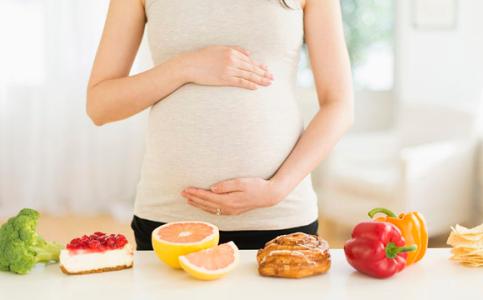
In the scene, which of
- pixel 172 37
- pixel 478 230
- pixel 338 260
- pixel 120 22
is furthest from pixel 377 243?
pixel 120 22

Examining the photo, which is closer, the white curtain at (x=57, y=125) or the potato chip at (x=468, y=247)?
the potato chip at (x=468, y=247)

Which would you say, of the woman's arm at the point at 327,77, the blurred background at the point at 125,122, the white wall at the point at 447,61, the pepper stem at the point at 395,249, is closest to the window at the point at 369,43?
the blurred background at the point at 125,122

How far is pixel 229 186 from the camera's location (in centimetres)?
150

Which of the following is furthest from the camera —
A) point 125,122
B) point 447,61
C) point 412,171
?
point 125,122

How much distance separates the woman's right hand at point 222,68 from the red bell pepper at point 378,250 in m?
0.44

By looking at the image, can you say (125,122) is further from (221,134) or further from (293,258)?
(293,258)

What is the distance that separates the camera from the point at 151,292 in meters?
1.16

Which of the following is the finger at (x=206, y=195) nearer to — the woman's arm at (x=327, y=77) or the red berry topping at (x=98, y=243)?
the woman's arm at (x=327, y=77)

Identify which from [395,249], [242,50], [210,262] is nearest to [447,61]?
[242,50]

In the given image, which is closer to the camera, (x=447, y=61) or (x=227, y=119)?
(x=227, y=119)

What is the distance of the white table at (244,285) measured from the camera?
1.14 metres

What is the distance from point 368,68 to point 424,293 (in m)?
4.23

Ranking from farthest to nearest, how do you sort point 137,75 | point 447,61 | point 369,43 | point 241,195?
point 369,43 → point 447,61 → point 137,75 → point 241,195

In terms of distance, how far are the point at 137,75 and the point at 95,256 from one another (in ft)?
1.59
